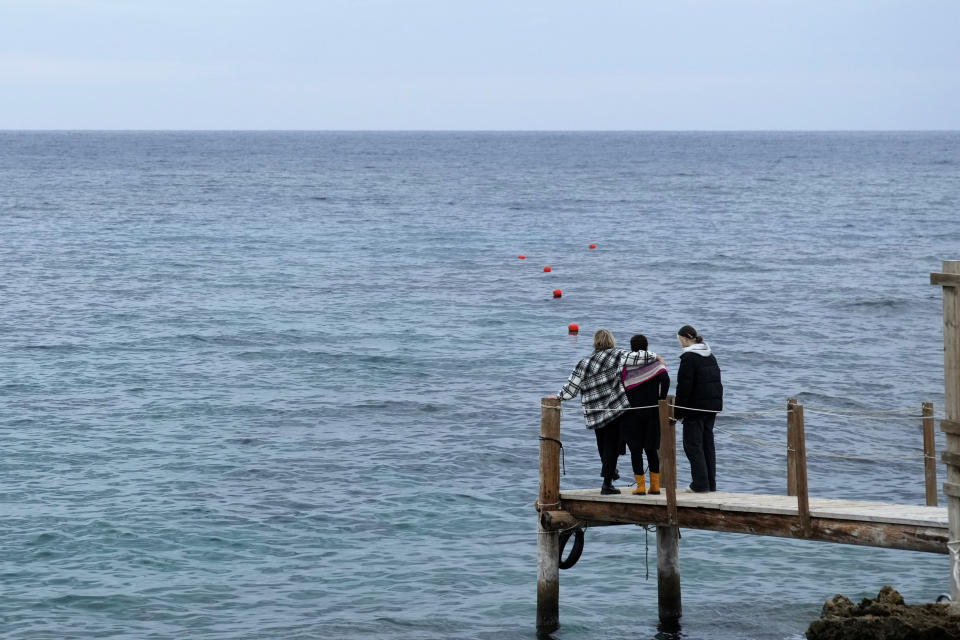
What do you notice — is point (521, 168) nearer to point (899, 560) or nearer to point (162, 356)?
point (162, 356)

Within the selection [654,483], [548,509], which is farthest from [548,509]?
[654,483]

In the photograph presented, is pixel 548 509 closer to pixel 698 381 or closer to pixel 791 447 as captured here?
pixel 698 381

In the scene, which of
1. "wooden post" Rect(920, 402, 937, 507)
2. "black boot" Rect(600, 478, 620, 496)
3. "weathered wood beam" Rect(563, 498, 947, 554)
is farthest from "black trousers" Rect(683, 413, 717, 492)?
"wooden post" Rect(920, 402, 937, 507)

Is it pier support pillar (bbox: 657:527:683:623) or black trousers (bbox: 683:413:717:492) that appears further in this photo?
pier support pillar (bbox: 657:527:683:623)

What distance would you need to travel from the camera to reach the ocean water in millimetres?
13732

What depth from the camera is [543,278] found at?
42344mm

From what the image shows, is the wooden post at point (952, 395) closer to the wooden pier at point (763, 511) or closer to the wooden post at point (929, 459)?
the wooden pier at point (763, 511)

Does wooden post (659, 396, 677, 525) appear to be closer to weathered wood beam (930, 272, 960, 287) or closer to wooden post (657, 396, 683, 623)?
wooden post (657, 396, 683, 623)

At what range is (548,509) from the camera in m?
11.8

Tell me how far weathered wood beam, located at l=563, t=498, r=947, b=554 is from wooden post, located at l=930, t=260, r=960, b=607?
46 cm

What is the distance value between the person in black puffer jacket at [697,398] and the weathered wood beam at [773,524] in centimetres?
60

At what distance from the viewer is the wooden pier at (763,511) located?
934 cm

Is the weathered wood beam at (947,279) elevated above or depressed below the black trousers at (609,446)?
above

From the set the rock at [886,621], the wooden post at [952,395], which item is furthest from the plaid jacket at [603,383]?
the wooden post at [952,395]
